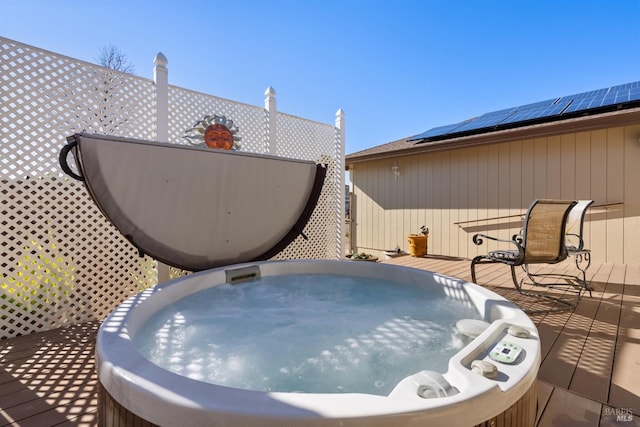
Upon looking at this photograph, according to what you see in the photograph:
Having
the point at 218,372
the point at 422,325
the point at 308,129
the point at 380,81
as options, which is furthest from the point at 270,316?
the point at 380,81

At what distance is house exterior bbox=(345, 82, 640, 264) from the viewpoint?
15.4 ft

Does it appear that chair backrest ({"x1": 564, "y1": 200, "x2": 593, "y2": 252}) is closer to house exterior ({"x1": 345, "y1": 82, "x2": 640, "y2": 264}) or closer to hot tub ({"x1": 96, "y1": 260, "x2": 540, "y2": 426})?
house exterior ({"x1": 345, "y1": 82, "x2": 640, "y2": 264})

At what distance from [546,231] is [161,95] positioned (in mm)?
4439

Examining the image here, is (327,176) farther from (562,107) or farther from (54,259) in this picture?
(562,107)

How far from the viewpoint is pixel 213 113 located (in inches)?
161

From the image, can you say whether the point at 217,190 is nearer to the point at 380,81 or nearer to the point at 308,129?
the point at 308,129

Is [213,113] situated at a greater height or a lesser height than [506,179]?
greater

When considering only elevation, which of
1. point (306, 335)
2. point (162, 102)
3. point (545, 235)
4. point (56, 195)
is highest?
point (162, 102)

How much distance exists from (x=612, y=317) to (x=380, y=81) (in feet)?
20.9

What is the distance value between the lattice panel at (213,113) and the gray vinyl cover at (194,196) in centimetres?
121

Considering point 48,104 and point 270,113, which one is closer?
point 48,104

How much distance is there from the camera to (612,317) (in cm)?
266

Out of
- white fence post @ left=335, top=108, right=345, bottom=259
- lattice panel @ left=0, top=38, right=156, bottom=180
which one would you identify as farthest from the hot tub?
white fence post @ left=335, top=108, right=345, bottom=259

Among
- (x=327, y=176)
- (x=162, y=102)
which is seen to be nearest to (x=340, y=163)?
(x=327, y=176)
